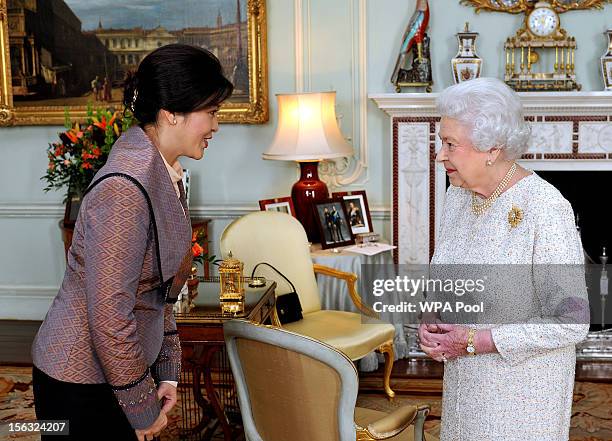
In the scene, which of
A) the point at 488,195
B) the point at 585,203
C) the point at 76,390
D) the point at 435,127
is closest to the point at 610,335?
the point at 585,203

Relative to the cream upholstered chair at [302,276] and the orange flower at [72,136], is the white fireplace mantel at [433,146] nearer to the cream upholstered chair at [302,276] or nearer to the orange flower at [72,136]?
the cream upholstered chair at [302,276]

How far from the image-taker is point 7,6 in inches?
218

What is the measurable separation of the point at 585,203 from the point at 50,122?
382 cm

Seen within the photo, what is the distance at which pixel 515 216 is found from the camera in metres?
2.02

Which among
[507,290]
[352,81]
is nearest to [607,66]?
[352,81]

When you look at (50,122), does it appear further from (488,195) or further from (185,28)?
(488,195)

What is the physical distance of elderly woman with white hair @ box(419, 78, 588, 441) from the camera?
1941 mm

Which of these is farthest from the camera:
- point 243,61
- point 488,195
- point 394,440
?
point 243,61

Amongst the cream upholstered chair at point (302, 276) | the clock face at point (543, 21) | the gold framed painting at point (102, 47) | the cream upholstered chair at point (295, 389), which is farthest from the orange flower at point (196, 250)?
the clock face at point (543, 21)

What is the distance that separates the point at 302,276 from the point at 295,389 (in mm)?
2046

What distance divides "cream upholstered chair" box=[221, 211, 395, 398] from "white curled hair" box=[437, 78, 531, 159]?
1.90 metres

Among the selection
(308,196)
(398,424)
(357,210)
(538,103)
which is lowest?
(398,424)

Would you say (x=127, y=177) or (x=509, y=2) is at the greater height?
(x=509, y=2)

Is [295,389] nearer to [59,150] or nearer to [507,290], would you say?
[507,290]
